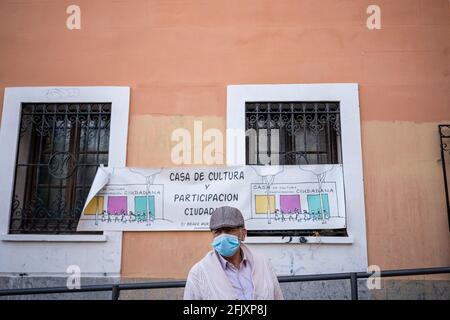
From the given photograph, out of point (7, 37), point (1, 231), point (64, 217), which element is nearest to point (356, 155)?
point (64, 217)

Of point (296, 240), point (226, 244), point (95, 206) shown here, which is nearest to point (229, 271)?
point (226, 244)

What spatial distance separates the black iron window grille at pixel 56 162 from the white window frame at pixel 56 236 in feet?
0.30

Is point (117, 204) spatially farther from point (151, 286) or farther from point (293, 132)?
point (293, 132)

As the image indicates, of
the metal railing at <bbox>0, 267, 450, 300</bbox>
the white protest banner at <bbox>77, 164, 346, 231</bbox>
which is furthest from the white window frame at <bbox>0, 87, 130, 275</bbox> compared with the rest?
the metal railing at <bbox>0, 267, 450, 300</bbox>

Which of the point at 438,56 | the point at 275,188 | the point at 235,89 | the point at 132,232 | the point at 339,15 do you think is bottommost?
the point at 132,232

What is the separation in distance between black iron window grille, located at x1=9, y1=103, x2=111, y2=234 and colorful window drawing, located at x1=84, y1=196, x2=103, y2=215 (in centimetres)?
16

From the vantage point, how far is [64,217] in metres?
5.31

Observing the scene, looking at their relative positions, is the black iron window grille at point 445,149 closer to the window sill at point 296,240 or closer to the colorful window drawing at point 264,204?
the window sill at point 296,240

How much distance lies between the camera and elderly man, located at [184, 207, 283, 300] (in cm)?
252

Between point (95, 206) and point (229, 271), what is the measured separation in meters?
3.04

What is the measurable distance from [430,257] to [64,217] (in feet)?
14.6

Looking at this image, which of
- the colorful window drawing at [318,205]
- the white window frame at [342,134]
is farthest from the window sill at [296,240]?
the colorful window drawing at [318,205]

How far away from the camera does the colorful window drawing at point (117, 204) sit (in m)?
5.21
